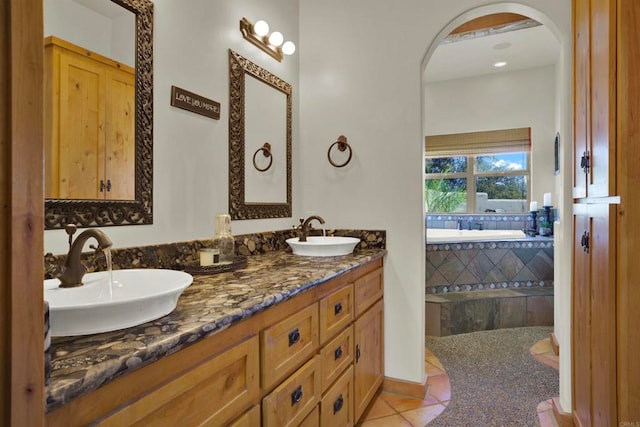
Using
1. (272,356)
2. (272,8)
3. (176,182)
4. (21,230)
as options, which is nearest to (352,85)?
(272,8)

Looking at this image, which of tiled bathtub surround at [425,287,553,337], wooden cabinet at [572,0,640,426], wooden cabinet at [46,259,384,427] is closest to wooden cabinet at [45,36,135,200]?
wooden cabinet at [46,259,384,427]

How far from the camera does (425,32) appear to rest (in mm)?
2229

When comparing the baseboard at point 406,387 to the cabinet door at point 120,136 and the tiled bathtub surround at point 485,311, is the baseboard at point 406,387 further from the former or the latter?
the cabinet door at point 120,136

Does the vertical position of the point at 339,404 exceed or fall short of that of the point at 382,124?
it falls short

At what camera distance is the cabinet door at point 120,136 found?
4.26 feet

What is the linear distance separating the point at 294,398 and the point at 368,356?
90 centimetres

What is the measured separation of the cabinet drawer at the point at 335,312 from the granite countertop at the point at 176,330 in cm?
13

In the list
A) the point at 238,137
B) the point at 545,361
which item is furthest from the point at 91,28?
the point at 545,361

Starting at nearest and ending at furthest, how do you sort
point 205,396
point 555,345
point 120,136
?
point 205,396 → point 120,136 → point 555,345

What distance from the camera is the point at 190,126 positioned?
1.64m

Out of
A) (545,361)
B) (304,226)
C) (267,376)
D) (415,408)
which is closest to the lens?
(267,376)

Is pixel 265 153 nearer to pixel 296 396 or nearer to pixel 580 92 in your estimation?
pixel 296 396

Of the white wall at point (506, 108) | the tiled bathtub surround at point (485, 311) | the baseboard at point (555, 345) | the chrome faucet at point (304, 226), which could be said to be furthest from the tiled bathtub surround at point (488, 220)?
the chrome faucet at point (304, 226)

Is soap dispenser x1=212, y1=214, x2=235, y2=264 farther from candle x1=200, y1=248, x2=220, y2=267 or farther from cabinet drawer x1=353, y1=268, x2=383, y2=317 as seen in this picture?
cabinet drawer x1=353, y1=268, x2=383, y2=317
